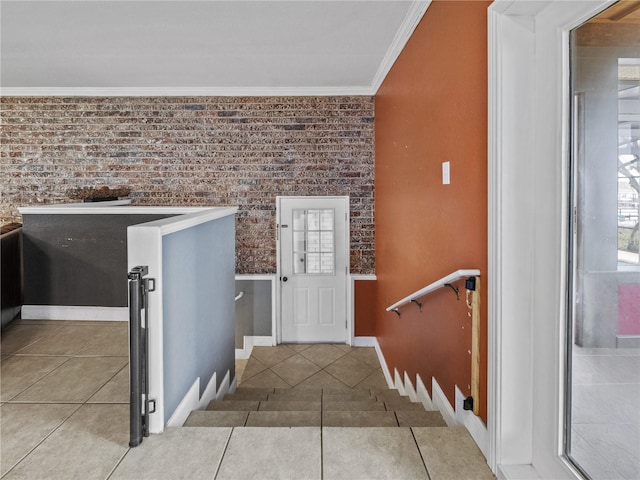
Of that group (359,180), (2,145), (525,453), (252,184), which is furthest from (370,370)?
(2,145)

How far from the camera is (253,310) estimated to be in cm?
521

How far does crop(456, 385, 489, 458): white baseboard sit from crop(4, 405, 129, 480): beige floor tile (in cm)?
158

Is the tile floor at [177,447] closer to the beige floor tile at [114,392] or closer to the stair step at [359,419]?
the beige floor tile at [114,392]

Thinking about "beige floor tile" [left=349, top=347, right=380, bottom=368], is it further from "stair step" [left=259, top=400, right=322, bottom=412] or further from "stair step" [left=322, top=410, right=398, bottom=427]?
"stair step" [left=322, top=410, right=398, bottom=427]

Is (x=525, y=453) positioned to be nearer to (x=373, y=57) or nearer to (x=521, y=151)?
(x=521, y=151)

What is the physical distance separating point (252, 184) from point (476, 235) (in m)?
3.56

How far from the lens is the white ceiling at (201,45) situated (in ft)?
9.54

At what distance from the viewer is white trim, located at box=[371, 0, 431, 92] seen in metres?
2.75

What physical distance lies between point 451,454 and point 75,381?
89.5 inches

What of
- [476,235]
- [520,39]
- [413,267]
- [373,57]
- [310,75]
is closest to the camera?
[520,39]

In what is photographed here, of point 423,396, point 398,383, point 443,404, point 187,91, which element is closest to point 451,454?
point 443,404

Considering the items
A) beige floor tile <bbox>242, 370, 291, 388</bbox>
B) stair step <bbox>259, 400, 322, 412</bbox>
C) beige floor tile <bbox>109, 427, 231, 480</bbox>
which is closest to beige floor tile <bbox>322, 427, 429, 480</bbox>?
beige floor tile <bbox>109, 427, 231, 480</bbox>

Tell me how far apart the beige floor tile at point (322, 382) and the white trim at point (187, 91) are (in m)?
3.21

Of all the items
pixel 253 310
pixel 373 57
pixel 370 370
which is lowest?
pixel 370 370
